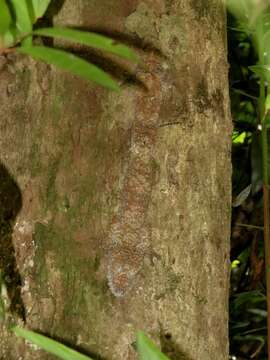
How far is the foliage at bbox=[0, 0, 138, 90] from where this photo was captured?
0.44 m

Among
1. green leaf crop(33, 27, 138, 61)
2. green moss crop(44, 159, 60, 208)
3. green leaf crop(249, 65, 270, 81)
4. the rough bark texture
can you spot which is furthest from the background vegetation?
green leaf crop(33, 27, 138, 61)

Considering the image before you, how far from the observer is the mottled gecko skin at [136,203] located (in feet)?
2.34

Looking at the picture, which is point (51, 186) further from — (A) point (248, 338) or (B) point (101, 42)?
(A) point (248, 338)

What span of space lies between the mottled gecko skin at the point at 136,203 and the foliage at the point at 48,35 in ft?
0.71

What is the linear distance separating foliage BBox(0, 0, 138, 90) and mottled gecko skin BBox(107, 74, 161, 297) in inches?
8.5

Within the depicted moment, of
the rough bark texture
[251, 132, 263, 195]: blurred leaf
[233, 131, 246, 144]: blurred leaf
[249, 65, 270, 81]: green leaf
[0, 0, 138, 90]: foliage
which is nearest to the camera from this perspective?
[0, 0, 138, 90]: foliage

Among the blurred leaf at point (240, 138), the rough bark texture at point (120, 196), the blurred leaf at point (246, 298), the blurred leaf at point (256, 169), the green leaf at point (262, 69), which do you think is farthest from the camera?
the blurred leaf at point (240, 138)

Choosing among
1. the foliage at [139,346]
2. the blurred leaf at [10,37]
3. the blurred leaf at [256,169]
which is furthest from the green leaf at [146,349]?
the blurred leaf at [256,169]

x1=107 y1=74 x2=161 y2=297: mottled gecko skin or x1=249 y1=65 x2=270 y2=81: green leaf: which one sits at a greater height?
x1=249 y1=65 x2=270 y2=81: green leaf

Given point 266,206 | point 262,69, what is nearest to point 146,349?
point 262,69

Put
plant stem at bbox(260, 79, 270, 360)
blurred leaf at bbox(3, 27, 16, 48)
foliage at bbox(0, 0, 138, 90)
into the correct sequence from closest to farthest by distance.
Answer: foliage at bbox(0, 0, 138, 90) → blurred leaf at bbox(3, 27, 16, 48) → plant stem at bbox(260, 79, 270, 360)

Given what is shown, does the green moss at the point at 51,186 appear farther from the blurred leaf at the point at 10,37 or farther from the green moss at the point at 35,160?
the blurred leaf at the point at 10,37

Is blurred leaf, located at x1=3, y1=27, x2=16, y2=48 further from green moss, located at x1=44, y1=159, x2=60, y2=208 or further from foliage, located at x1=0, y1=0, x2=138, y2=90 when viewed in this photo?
green moss, located at x1=44, y1=159, x2=60, y2=208

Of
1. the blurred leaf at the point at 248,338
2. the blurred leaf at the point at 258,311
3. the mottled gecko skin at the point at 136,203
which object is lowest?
the blurred leaf at the point at 248,338
